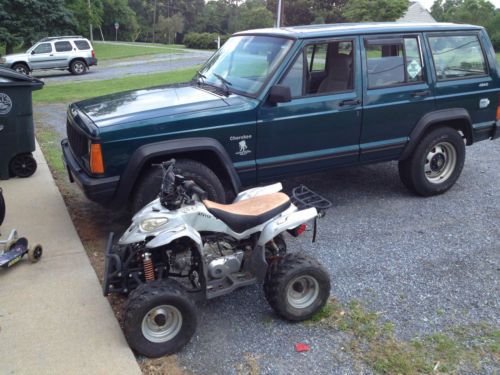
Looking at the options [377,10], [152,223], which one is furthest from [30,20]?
[152,223]

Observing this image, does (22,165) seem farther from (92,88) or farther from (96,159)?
(92,88)

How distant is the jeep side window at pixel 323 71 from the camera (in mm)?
4859

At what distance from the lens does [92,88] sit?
1575cm

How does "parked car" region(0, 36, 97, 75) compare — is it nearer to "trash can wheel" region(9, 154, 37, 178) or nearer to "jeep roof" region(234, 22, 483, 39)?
"trash can wheel" region(9, 154, 37, 178)

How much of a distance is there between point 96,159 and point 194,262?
1.41 m

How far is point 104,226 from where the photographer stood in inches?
199

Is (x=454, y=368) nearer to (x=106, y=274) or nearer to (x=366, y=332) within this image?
(x=366, y=332)

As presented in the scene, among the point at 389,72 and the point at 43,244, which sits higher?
the point at 389,72

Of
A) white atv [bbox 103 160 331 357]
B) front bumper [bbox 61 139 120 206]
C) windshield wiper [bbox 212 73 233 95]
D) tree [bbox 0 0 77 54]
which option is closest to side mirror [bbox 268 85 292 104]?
windshield wiper [bbox 212 73 233 95]

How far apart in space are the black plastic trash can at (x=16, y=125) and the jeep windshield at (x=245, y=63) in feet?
7.64

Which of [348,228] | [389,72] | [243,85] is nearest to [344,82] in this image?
[389,72]

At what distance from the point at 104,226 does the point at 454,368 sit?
137 inches

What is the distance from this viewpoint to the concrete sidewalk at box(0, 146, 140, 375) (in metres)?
3.03

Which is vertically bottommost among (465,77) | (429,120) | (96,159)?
(96,159)
